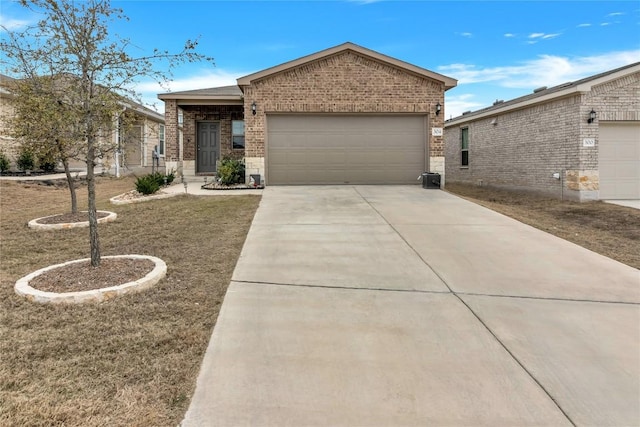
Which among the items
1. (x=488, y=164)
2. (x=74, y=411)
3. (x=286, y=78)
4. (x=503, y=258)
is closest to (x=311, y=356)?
(x=74, y=411)

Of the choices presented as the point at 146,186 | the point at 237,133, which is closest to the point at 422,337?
the point at 146,186

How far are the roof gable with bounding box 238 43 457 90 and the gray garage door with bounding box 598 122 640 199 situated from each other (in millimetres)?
5148

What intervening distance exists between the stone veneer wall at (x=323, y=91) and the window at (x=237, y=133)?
4.07 m

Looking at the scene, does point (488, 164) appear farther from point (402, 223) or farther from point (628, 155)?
point (402, 223)

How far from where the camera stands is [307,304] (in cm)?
407

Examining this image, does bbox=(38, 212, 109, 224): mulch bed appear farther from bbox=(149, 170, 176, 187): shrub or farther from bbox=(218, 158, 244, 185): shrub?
bbox=(218, 158, 244, 185): shrub

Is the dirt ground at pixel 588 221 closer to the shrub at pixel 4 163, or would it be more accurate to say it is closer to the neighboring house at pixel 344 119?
the neighboring house at pixel 344 119

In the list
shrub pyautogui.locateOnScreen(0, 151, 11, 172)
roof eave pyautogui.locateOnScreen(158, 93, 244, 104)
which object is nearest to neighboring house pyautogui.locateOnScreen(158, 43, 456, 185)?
roof eave pyautogui.locateOnScreen(158, 93, 244, 104)

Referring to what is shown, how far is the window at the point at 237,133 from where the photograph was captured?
1733 centimetres

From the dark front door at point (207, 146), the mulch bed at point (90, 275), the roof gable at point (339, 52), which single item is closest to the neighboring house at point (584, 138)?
the roof gable at point (339, 52)

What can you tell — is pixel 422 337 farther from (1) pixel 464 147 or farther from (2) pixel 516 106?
(1) pixel 464 147

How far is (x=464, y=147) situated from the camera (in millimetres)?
20844

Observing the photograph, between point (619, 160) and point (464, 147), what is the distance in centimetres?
826

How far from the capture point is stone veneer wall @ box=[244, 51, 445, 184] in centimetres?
1334
